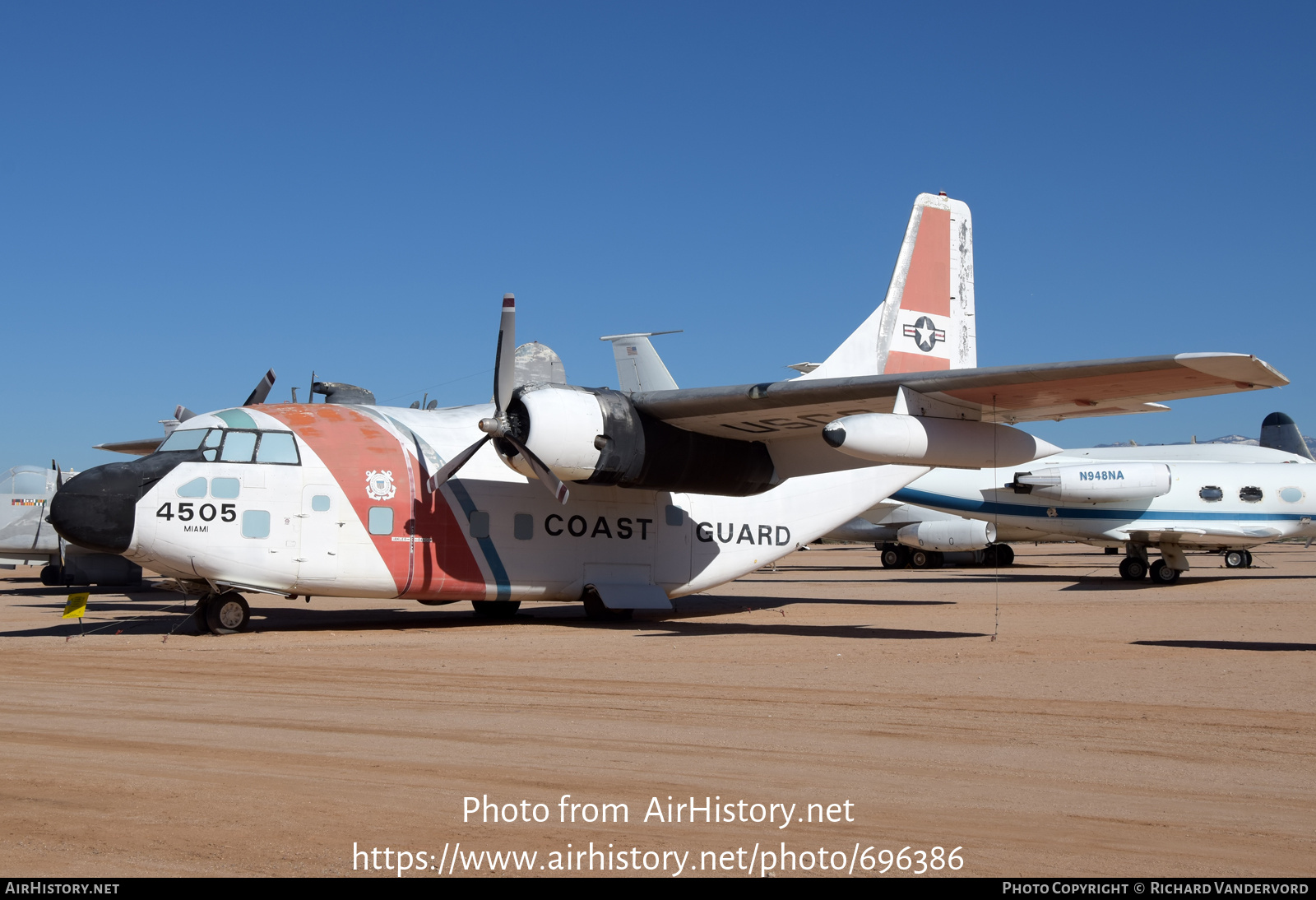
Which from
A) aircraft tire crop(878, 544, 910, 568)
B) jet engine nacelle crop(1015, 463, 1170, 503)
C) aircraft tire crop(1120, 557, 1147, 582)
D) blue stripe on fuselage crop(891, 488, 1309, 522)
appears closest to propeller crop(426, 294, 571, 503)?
blue stripe on fuselage crop(891, 488, 1309, 522)

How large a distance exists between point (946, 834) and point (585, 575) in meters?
12.9

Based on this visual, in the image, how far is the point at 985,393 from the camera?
13883 millimetres

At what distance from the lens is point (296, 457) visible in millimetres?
15133

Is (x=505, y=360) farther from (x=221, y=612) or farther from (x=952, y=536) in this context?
(x=952, y=536)

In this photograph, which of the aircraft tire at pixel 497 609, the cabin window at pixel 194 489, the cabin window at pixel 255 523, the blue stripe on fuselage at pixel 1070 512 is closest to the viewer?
the cabin window at pixel 194 489

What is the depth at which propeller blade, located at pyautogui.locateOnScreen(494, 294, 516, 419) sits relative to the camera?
15.6 meters

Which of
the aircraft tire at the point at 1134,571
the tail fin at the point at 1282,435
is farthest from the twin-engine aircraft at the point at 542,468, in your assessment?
the tail fin at the point at 1282,435

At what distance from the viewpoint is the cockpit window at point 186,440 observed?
1474 centimetres

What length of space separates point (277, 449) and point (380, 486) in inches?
59.4

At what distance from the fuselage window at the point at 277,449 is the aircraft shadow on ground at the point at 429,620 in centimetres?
257

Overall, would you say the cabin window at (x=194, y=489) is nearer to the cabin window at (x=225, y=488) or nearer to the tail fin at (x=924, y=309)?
the cabin window at (x=225, y=488)

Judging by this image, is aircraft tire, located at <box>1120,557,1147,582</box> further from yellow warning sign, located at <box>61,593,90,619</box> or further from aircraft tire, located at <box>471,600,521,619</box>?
yellow warning sign, located at <box>61,593,90,619</box>

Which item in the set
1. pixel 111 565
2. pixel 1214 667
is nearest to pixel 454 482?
pixel 1214 667

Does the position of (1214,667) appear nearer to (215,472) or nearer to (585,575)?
(585,575)
